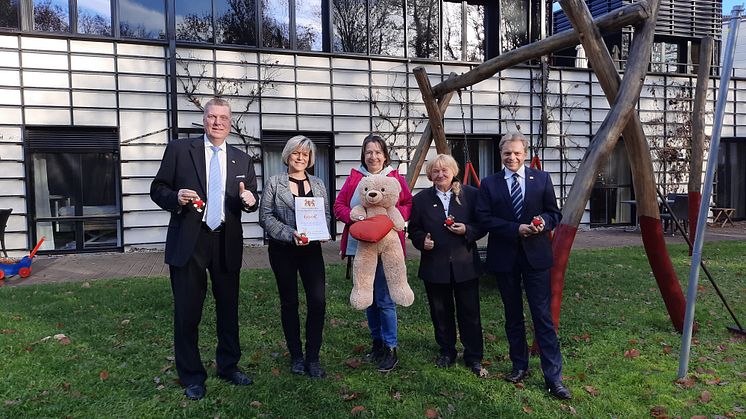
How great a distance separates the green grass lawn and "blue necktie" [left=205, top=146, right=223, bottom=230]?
1.22 meters

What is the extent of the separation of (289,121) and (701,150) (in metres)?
7.93

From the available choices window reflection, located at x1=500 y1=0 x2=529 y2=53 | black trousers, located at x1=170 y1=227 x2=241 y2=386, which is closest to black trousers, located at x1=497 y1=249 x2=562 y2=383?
black trousers, located at x1=170 y1=227 x2=241 y2=386

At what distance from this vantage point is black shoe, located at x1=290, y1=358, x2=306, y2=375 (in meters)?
4.06

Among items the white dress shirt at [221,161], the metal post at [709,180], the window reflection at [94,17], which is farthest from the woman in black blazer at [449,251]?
the window reflection at [94,17]

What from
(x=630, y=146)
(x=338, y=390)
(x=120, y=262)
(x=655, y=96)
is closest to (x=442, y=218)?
(x=338, y=390)

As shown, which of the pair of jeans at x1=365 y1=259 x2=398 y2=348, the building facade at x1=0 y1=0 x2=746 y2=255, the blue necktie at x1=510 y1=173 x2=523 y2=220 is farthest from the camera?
the building facade at x1=0 y1=0 x2=746 y2=255

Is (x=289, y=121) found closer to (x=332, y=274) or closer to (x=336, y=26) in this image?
(x=336, y=26)

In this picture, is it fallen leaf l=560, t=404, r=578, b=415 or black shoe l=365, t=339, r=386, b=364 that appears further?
black shoe l=365, t=339, r=386, b=364

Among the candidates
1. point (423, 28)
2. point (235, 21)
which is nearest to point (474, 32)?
point (423, 28)

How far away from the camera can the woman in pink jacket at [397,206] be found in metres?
4.07

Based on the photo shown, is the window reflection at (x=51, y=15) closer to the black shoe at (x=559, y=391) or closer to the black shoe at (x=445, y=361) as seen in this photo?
the black shoe at (x=445, y=361)

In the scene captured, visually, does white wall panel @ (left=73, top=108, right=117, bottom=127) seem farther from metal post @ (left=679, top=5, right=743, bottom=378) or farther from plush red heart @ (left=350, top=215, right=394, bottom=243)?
metal post @ (left=679, top=5, right=743, bottom=378)

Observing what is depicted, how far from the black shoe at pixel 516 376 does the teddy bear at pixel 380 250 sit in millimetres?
Result: 905

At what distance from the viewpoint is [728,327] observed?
523 cm
